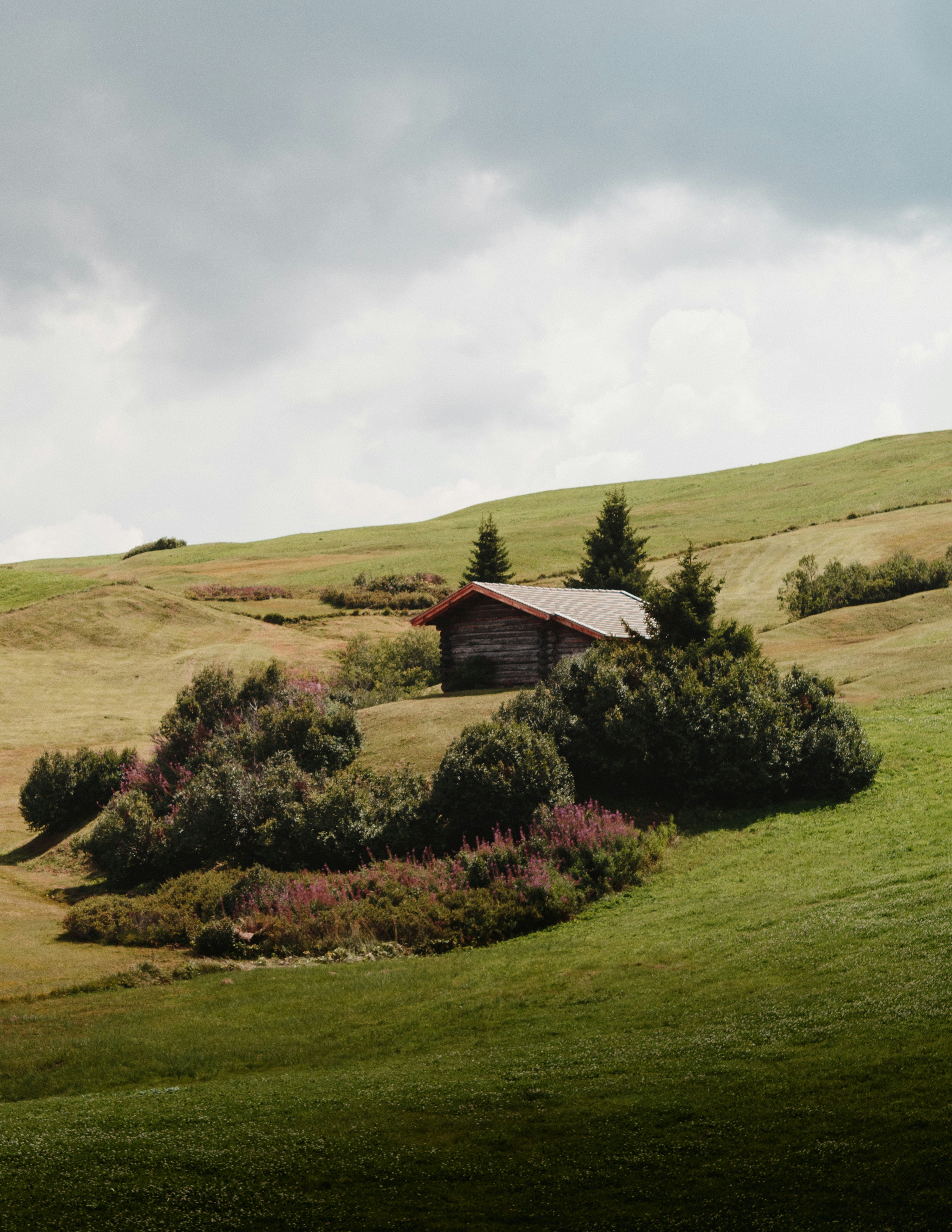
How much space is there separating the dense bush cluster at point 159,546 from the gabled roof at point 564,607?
97.8 m

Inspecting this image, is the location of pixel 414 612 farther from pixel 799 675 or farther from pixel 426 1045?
pixel 426 1045

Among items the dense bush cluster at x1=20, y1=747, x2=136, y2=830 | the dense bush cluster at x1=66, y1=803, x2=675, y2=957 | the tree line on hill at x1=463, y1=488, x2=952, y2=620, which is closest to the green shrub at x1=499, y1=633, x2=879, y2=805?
the dense bush cluster at x1=66, y1=803, x2=675, y2=957

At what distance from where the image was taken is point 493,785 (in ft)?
69.9

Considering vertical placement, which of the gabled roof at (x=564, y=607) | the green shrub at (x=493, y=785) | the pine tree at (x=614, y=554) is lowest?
the green shrub at (x=493, y=785)

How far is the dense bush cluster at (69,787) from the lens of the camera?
29250 millimetres

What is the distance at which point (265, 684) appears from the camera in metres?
30.9

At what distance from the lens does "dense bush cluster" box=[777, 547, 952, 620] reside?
176 feet

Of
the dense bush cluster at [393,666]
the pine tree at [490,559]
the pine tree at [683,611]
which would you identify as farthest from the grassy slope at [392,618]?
the pine tree at [490,559]

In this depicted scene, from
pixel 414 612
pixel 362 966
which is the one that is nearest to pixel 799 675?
pixel 362 966

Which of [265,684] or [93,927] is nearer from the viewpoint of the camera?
[93,927]

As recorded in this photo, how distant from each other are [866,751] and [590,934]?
9743mm

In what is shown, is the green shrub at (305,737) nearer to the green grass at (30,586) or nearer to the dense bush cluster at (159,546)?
the green grass at (30,586)

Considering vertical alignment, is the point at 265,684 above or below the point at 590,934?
above

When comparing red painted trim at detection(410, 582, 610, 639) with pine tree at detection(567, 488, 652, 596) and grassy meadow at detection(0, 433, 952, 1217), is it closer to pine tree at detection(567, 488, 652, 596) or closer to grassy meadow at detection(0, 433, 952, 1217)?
grassy meadow at detection(0, 433, 952, 1217)
